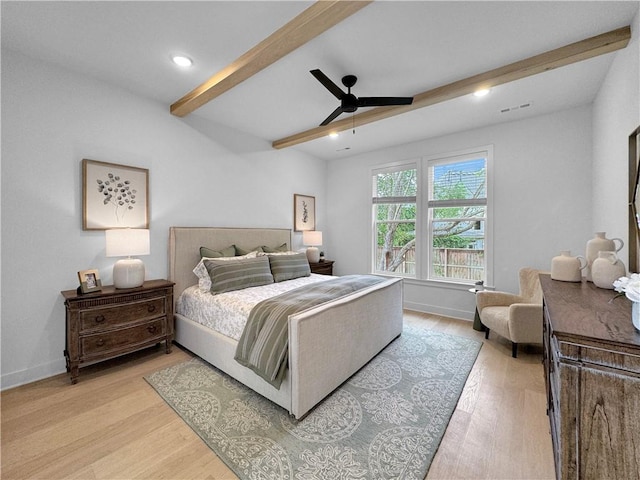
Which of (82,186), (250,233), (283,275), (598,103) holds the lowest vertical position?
Answer: (283,275)

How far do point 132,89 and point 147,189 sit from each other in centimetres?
107

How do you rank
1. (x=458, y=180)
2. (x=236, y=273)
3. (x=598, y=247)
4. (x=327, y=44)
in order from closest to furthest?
(x=598, y=247), (x=327, y=44), (x=236, y=273), (x=458, y=180)

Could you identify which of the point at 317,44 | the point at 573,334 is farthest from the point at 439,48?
the point at 573,334

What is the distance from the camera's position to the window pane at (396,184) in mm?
4602

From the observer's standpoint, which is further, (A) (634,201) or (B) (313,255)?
(B) (313,255)

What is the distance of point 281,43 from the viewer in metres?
1.96

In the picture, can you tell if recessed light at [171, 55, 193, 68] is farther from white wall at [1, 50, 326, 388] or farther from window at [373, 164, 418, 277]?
window at [373, 164, 418, 277]

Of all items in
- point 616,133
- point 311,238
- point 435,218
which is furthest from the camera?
point 311,238

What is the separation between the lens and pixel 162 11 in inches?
72.7

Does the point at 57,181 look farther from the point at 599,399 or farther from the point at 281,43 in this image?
the point at 599,399

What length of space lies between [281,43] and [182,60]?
1037 mm

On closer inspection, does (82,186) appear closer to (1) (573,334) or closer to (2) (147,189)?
(2) (147,189)

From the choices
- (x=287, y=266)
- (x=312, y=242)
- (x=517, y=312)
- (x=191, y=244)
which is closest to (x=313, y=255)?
(x=312, y=242)

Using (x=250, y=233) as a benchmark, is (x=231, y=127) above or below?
above
